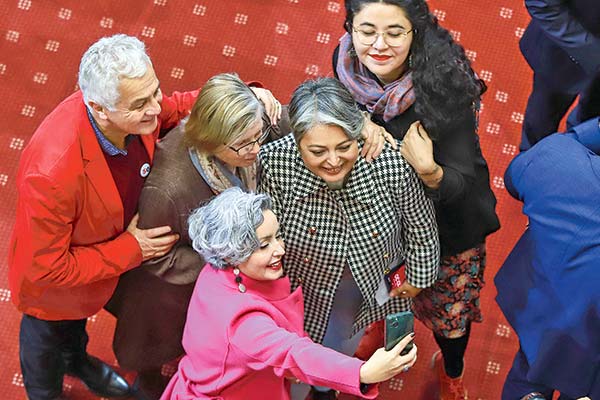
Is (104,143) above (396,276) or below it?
above

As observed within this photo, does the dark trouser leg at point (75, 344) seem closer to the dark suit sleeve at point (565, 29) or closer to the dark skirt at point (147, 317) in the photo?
the dark skirt at point (147, 317)

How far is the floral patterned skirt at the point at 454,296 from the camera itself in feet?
12.3

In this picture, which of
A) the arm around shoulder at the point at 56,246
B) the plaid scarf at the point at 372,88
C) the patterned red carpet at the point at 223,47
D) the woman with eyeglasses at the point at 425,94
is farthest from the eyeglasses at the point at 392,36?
the patterned red carpet at the point at 223,47

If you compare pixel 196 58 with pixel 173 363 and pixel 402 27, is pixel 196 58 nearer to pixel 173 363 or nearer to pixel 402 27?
pixel 173 363

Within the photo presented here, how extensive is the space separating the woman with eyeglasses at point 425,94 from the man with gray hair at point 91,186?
0.74 m

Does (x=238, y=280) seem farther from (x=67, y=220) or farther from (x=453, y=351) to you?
(x=453, y=351)

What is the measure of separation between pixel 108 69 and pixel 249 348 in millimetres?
1027

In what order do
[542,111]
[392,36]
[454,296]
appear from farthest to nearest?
1. [542,111]
2. [454,296]
3. [392,36]

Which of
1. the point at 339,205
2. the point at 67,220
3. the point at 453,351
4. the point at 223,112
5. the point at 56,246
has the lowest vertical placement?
the point at 453,351

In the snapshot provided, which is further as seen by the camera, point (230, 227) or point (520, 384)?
point (520, 384)

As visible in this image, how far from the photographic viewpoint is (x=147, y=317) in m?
3.74

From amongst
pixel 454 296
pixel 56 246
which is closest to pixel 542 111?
pixel 454 296

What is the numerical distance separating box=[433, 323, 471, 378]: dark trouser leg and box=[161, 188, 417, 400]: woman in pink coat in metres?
1.04

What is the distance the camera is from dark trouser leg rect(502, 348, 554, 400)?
3801mm
